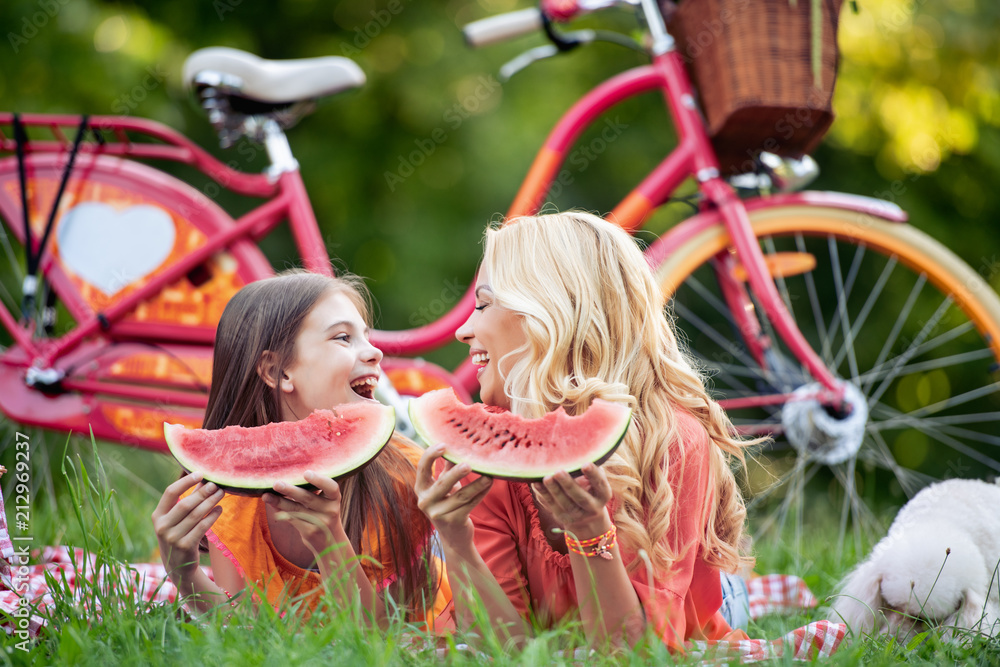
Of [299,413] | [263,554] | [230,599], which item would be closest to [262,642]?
[230,599]

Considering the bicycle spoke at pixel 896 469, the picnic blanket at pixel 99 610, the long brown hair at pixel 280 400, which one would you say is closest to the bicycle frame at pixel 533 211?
the bicycle spoke at pixel 896 469

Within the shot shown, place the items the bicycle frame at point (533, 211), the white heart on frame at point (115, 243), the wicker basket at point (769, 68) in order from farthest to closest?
1. the white heart on frame at point (115, 243)
2. the bicycle frame at point (533, 211)
3. the wicker basket at point (769, 68)

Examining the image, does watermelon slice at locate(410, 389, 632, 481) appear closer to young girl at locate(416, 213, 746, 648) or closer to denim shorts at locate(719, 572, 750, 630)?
young girl at locate(416, 213, 746, 648)

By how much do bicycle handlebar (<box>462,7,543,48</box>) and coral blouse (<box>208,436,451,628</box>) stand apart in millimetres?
1893

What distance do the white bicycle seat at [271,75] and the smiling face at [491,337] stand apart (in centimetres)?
145

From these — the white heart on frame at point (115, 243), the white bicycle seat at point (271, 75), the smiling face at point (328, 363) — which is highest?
the white bicycle seat at point (271, 75)

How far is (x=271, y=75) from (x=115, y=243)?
0.89m

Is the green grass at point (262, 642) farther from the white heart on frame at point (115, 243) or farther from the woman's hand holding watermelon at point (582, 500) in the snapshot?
the white heart on frame at point (115, 243)

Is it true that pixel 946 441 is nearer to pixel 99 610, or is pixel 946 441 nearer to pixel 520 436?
pixel 520 436

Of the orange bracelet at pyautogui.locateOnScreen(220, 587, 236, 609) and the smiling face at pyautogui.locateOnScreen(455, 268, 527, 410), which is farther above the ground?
the smiling face at pyautogui.locateOnScreen(455, 268, 527, 410)

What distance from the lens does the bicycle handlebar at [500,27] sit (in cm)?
302

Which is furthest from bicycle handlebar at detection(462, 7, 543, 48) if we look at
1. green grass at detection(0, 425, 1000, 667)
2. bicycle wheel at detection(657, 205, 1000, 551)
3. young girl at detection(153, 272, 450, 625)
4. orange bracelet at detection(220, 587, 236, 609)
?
orange bracelet at detection(220, 587, 236, 609)

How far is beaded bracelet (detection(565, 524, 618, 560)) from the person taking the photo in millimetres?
1568

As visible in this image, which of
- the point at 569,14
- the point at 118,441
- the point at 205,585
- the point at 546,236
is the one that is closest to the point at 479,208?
the point at 569,14
